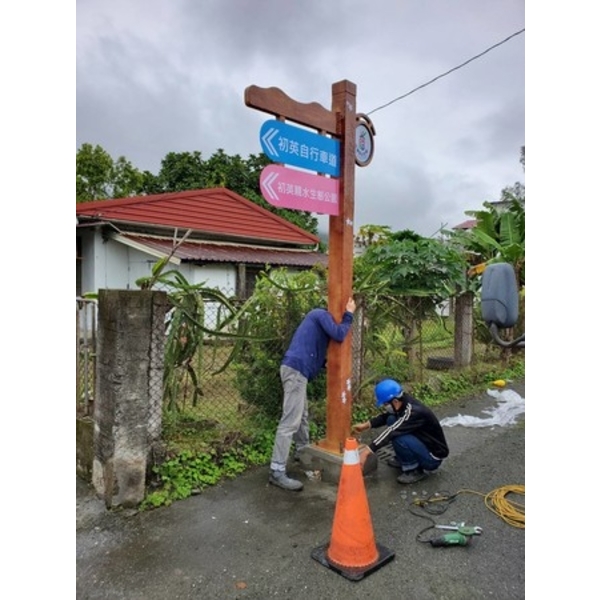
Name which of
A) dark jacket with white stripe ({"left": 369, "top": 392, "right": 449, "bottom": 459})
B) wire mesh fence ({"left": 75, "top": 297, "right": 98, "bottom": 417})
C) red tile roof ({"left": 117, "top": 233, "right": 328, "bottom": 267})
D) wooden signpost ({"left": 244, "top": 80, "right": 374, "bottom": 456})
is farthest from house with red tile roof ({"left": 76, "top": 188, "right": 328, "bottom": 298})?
dark jacket with white stripe ({"left": 369, "top": 392, "right": 449, "bottom": 459})

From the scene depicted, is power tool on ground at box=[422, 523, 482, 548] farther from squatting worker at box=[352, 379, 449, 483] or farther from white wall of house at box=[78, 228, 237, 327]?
white wall of house at box=[78, 228, 237, 327]

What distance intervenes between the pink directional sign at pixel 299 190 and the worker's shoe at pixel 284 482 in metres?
2.30

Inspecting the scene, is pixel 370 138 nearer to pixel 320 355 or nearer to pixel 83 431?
pixel 320 355

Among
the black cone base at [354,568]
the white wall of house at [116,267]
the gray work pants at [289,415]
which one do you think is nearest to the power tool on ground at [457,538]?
the black cone base at [354,568]

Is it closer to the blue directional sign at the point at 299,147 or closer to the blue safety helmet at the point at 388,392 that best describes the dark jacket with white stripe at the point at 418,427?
the blue safety helmet at the point at 388,392

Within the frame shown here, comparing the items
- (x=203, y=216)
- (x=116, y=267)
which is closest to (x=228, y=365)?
(x=116, y=267)

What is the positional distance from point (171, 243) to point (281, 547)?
12.5 m

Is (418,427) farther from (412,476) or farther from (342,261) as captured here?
(342,261)

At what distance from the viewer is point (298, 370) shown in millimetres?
4195

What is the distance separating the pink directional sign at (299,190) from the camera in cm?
373

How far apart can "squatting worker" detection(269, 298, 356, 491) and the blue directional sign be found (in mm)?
1285

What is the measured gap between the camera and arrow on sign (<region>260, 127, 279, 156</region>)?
369cm

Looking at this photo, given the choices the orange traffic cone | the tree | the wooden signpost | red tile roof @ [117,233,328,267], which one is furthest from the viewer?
the tree

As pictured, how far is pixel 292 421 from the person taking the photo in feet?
13.8
